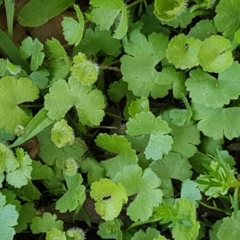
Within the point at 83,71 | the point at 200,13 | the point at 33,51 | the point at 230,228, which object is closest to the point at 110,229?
the point at 230,228

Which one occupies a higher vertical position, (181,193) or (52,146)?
(52,146)

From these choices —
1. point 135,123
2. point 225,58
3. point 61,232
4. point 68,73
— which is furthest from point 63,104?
point 225,58

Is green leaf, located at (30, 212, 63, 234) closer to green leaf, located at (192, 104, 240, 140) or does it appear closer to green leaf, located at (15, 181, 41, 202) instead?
green leaf, located at (15, 181, 41, 202)

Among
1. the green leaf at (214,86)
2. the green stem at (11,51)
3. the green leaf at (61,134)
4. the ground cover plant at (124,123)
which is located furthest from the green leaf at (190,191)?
the green stem at (11,51)

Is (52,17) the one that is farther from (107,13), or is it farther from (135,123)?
(135,123)

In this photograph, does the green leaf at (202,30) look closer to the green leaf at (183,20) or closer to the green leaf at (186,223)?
the green leaf at (183,20)

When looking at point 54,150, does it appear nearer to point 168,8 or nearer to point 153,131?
point 153,131
